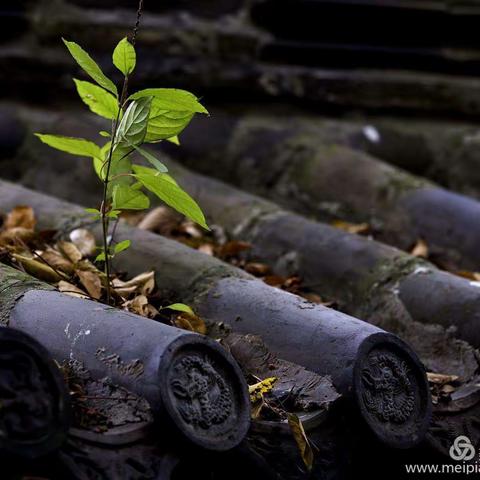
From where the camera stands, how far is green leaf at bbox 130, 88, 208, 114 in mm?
1435

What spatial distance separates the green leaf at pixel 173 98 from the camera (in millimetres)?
1435

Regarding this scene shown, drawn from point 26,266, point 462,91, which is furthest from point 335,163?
point 26,266

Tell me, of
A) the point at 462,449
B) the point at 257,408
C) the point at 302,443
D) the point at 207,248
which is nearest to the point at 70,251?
the point at 207,248

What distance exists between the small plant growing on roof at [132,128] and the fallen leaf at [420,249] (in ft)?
3.33

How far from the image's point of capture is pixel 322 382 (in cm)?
147

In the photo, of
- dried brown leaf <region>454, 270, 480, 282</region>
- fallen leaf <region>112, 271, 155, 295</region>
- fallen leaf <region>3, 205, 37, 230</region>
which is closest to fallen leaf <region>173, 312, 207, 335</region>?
fallen leaf <region>112, 271, 155, 295</region>

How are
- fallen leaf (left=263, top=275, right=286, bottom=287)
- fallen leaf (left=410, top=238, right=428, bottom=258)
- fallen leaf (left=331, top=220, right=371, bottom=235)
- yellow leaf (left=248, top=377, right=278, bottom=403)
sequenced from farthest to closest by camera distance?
fallen leaf (left=331, top=220, right=371, bottom=235), fallen leaf (left=410, top=238, right=428, bottom=258), fallen leaf (left=263, top=275, right=286, bottom=287), yellow leaf (left=248, top=377, right=278, bottom=403)

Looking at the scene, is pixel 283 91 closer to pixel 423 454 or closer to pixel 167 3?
pixel 167 3

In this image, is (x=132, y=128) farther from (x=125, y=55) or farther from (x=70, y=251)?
(x=70, y=251)

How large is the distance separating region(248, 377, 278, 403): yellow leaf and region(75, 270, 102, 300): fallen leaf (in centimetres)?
35

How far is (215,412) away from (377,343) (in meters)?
0.33

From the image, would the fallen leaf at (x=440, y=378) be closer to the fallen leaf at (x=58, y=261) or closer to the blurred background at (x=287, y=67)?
the fallen leaf at (x=58, y=261)

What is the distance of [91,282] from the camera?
1.71 m

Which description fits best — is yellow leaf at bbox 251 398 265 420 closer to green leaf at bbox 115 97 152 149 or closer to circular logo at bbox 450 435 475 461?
circular logo at bbox 450 435 475 461
